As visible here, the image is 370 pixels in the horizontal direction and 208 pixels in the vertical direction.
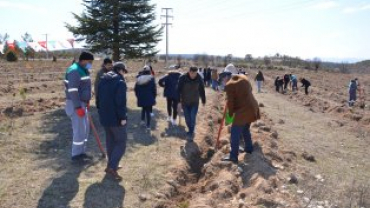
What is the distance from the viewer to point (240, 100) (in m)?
6.96

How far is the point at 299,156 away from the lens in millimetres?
8250

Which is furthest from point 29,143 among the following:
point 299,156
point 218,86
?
point 218,86

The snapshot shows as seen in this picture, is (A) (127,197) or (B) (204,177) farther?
(B) (204,177)

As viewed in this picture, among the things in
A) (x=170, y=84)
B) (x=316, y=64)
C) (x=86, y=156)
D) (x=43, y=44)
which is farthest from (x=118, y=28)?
(x=316, y=64)

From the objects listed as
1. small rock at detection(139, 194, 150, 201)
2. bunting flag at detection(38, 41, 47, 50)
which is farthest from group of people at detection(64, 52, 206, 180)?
bunting flag at detection(38, 41, 47, 50)

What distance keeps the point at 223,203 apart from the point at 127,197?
4.59 feet

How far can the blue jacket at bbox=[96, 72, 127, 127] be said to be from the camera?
5980mm

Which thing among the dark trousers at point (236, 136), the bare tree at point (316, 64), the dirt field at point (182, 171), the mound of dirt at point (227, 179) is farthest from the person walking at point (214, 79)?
the bare tree at point (316, 64)

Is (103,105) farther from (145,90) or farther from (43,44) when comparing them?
(43,44)

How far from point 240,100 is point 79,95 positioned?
2.79 m

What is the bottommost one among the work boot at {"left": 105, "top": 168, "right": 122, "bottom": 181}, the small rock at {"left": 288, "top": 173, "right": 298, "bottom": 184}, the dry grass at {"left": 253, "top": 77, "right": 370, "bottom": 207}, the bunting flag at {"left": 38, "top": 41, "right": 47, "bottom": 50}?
the dry grass at {"left": 253, "top": 77, "right": 370, "bottom": 207}

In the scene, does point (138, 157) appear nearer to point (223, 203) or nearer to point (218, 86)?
point (223, 203)

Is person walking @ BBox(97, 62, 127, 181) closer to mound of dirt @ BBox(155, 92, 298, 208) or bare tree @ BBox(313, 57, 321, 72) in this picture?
mound of dirt @ BBox(155, 92, 298, 208)

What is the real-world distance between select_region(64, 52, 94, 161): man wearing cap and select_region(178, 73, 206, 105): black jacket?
253cm
